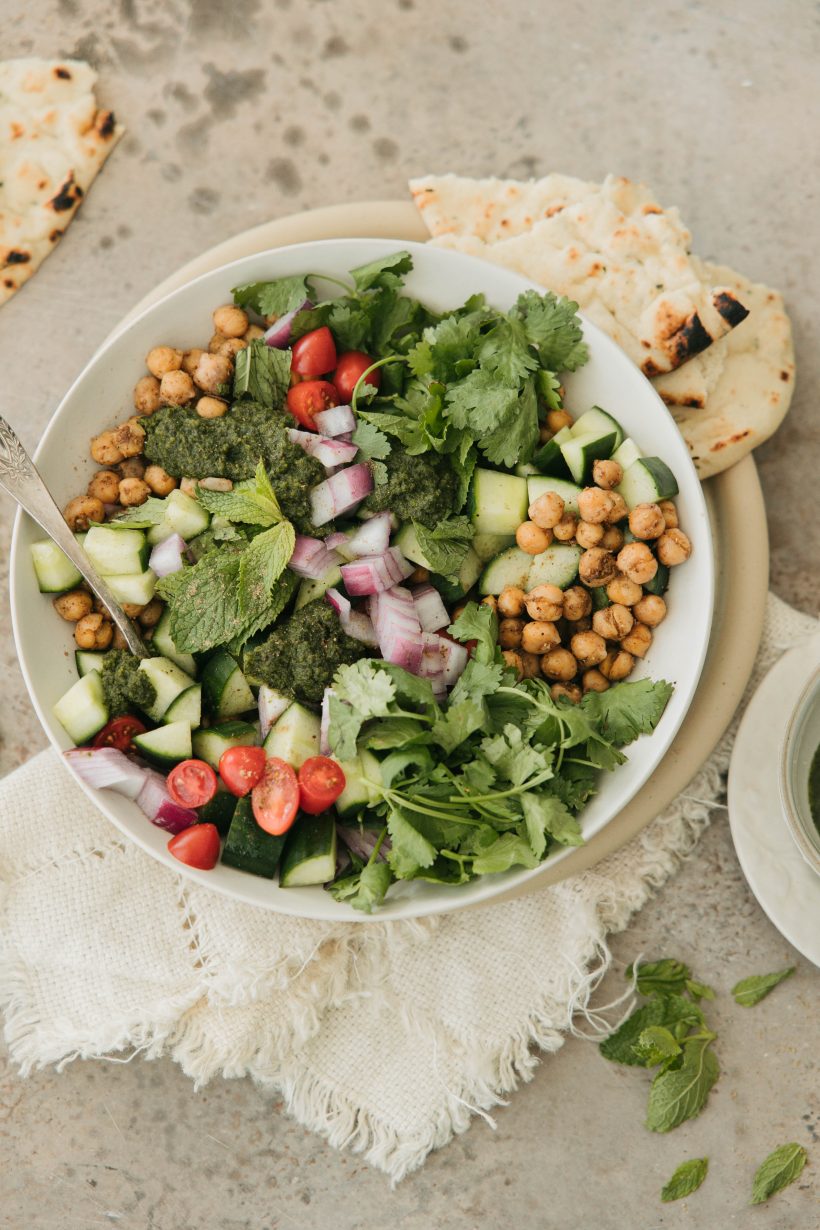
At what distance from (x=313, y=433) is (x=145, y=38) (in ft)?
5.46

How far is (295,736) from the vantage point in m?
2.62

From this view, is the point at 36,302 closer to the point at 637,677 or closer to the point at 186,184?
the point at 186,184

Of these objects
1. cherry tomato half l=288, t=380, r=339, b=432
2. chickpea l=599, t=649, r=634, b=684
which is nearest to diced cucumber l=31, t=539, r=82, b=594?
cherry tomato half l=288, t=380, r=339, b=432

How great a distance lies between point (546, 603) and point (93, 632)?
1226 millimetres

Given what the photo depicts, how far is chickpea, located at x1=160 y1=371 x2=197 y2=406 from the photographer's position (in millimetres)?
2789

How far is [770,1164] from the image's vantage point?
9.97ft

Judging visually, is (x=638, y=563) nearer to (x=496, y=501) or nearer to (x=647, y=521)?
(x=647, y=521)

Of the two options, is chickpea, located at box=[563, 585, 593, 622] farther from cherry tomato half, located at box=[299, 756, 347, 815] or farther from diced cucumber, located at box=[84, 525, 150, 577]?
diced cucumber, located at box=[84, 525, 150, 577]

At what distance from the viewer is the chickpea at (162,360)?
9.24 ft

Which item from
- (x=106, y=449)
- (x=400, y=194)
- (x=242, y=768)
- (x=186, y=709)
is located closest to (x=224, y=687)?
(x=186, y=709)

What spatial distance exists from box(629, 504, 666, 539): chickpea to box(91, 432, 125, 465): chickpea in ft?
4.63

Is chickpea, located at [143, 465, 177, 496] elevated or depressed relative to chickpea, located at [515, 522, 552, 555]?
elevated

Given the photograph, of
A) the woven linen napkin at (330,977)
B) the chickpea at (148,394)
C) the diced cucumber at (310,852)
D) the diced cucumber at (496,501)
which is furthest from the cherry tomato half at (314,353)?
the woven linen napkin at (330,977)

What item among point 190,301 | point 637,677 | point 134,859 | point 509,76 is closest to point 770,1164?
point 637,677
